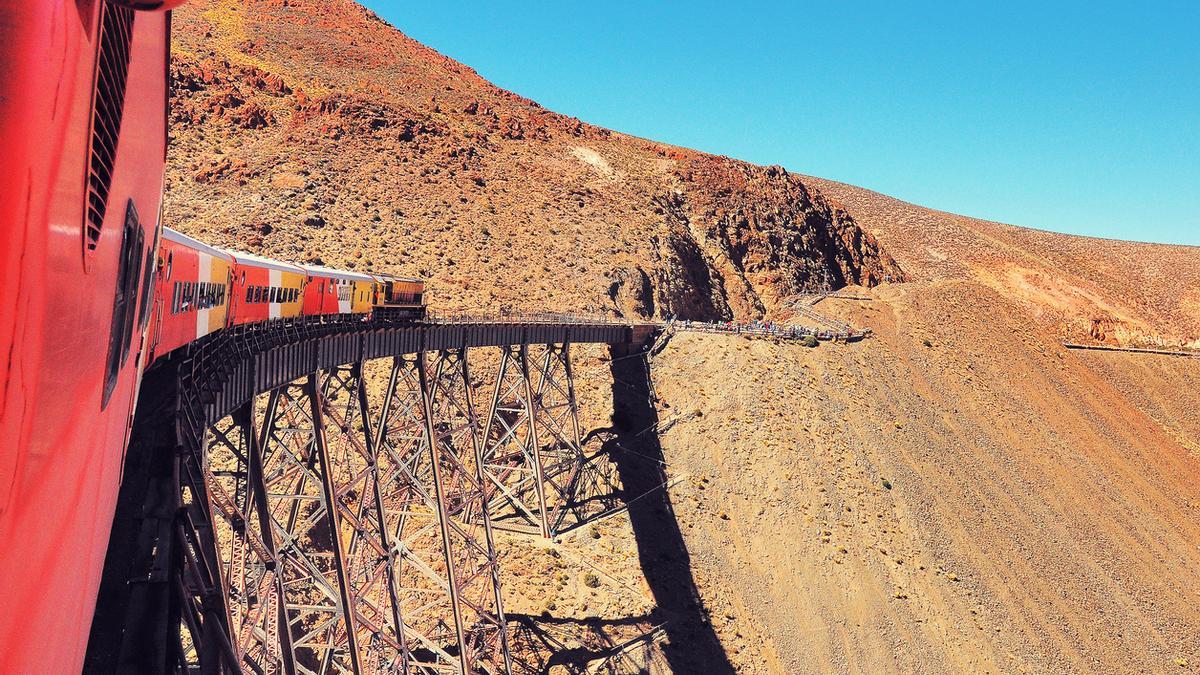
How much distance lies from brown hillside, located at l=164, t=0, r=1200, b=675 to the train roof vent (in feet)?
84.0

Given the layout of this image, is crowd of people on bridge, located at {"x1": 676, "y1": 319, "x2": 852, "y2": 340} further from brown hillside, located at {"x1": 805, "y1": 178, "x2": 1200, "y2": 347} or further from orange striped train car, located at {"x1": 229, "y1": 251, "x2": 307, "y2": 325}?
orange striped train car, located at {"x1": 229, "y1": 251, "x2": 307, "y2": 325}

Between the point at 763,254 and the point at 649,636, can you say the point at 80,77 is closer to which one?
the point at 649,636

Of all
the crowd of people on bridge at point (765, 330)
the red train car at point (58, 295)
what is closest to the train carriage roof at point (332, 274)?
the red train car at point (58, 295)

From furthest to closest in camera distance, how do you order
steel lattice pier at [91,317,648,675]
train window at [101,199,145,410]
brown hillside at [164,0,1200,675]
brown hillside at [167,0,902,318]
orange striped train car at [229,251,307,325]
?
brown hillside at [167,0,902,318] < brown hillside at [164,0,1200,675] < orange striped train car at [229,251,307,325] < steel lattice pier at [91,317,648,675] < train window at [101,199,145,410]

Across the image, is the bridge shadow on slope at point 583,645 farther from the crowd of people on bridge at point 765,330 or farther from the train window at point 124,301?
the train window at point 124,301

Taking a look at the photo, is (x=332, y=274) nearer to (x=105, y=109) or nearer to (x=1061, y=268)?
(x=105, y=109)

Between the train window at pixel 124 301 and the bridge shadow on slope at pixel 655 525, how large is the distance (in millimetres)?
26163

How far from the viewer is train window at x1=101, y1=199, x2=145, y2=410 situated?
3.94 m

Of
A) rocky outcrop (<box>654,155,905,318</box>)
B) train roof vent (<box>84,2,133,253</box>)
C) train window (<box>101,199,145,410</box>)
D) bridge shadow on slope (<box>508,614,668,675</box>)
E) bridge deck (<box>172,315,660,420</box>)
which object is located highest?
rocky outcrop (<box>654,155,905,318</box>)

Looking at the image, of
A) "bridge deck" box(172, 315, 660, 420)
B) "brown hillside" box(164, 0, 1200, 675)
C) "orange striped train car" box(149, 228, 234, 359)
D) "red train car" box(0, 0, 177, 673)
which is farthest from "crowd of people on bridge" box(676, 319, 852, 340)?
"red train car" box(0, 0, 177, 673)

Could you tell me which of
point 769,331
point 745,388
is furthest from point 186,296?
point 769,331

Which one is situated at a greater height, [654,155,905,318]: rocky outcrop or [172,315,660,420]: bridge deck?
[654,155,905,318]: rocky outcrop

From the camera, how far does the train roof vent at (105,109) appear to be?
316 cm

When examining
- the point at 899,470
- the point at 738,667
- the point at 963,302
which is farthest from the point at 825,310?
the point at 738,667
